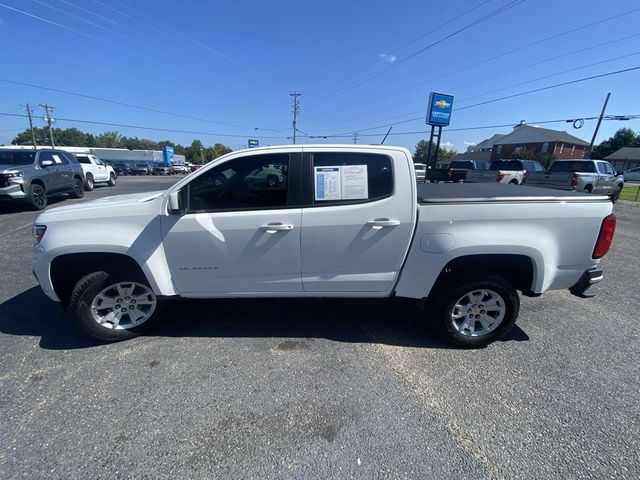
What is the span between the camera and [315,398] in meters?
2.35

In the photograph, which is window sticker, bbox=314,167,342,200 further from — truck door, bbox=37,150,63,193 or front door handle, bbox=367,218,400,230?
truck door, bbox=37,150,63,193

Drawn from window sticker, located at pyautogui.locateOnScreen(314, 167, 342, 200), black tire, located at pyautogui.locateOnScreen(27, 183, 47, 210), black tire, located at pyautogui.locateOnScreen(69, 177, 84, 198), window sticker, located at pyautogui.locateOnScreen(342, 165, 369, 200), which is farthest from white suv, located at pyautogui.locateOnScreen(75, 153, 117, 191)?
window sticker, located at pyautogui.locateOnScreen(342, 165, 369, 200)

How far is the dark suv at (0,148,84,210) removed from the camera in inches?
340

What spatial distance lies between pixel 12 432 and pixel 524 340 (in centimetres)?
427

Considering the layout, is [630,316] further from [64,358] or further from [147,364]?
[64,358]

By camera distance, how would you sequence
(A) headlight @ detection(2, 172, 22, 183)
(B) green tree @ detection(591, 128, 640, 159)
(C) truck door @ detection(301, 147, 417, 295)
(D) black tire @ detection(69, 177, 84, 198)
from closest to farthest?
(C) truck door @ detection(301, 147, 417, 295), (A) headlight @ detection(2, 172, 22, 183), (D) black tire @ detection(69, 177, 84, 198), (B) green tree @ detection(591, 128, 640, 159)

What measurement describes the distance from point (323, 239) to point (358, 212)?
15.5 inches

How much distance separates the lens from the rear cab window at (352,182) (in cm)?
277

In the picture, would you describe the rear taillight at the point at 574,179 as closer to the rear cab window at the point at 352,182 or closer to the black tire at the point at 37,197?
the rear cab window at the point at 352,182

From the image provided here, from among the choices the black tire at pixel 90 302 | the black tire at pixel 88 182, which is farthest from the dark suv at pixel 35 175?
the black tire at pixel 90 302

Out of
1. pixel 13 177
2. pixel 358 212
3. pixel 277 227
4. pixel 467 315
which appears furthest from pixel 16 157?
pixel 467 315

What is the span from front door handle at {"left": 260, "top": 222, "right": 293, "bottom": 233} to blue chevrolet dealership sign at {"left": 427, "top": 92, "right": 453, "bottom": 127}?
55.8ft

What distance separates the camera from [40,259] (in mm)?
2789

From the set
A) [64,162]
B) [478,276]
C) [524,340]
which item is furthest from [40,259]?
[64,162]
